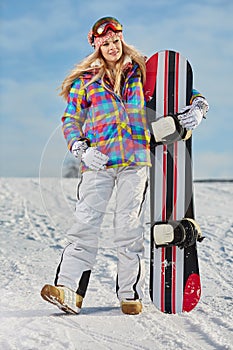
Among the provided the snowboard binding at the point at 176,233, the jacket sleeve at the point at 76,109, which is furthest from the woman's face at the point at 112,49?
the snowboard binding at the point at 176,233

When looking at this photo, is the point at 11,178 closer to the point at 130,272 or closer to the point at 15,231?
the point at 15,231

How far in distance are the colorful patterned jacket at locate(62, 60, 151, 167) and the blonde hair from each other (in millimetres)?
31

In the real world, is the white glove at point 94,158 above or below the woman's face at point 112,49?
below

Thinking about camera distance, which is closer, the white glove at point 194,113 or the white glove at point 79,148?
the white glove at point 79,148

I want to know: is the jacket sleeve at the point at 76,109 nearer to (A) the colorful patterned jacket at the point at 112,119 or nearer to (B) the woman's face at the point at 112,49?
(A) the colorful patterned jacket at the point at 112,119

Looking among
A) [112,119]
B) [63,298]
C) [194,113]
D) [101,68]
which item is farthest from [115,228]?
[101,68]

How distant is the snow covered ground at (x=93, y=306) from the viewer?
2740 millimetres

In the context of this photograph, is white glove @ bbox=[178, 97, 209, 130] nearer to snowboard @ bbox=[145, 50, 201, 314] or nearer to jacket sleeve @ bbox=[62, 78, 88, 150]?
snowboard @ bbox=[145, 50, 201, 314]

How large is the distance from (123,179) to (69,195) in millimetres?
4094

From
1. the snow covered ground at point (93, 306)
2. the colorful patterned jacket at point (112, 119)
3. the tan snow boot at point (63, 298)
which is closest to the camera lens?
the snow covered ground at point (93, 306)

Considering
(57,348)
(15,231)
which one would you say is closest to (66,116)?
(57,348)

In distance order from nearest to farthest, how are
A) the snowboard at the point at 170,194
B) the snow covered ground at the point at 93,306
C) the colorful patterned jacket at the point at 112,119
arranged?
the snow covered ground at the point at 93,306 → the colorful patterned jacket at the point at 112,119 → the snowboard at the point at 170,194

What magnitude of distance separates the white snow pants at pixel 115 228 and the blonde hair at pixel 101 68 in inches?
19.4

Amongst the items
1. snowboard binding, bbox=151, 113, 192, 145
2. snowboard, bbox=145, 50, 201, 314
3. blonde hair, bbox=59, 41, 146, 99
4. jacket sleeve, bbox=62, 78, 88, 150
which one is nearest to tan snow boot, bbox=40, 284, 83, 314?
snowboard, bbox=145, 50, 201, 314
